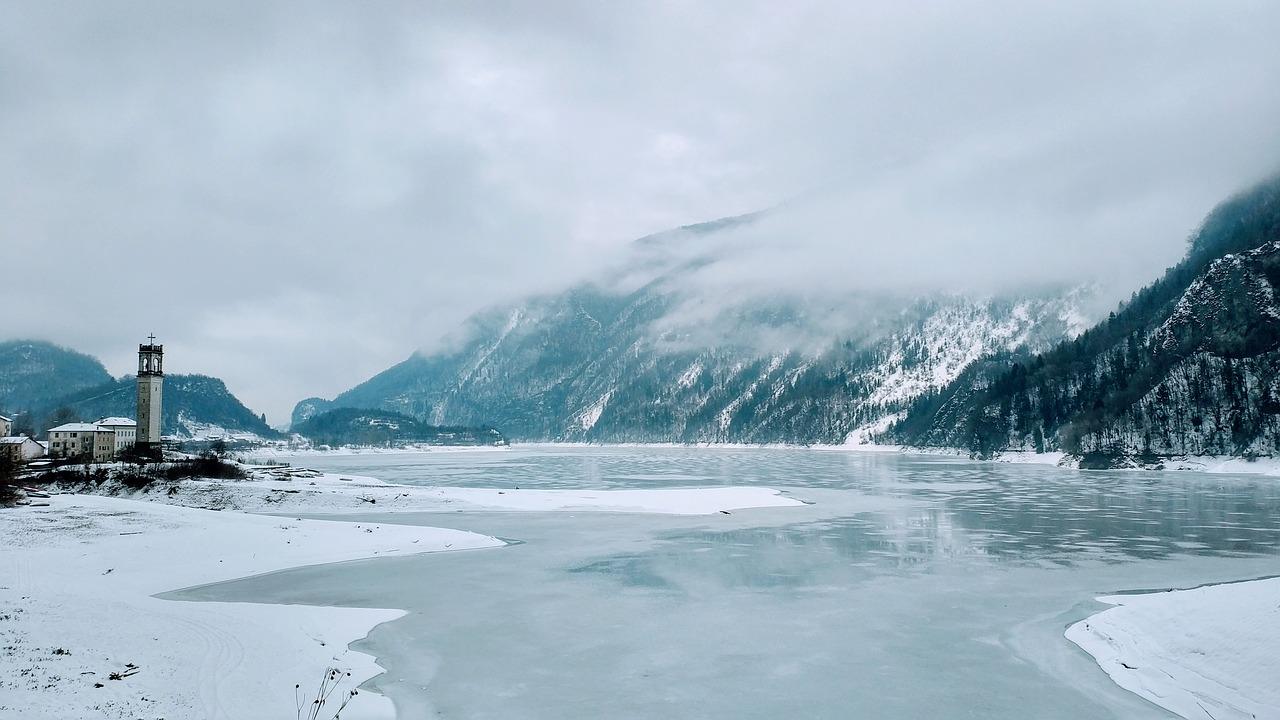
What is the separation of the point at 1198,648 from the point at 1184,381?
131 meters

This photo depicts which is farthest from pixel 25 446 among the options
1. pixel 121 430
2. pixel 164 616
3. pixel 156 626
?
pixel 156 626

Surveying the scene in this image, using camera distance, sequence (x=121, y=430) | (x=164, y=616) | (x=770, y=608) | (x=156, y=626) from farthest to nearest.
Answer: (x=121, y=430)
(x=770, y=608)
(x=164, y=616)
(x=156, y=626)

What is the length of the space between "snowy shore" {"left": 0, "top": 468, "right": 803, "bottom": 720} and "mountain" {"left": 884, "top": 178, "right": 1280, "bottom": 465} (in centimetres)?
12209

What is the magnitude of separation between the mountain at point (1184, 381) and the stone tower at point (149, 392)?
487 ft

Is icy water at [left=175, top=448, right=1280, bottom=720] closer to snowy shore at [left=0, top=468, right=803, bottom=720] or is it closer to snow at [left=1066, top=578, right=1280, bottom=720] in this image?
snow at [left=1066, top=578, right=1280, bottom=720]

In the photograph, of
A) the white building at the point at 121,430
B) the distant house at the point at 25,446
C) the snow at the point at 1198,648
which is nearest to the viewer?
the snow at the point at 1198,648

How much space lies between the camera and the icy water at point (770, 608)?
45.2 feet

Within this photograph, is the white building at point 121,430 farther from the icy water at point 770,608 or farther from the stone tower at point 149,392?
the icy water at point 770,608

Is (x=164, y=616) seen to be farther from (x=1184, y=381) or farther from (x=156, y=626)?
(x=1184, y=381)

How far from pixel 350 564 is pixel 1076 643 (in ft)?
89.3

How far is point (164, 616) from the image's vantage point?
18359 millimetres

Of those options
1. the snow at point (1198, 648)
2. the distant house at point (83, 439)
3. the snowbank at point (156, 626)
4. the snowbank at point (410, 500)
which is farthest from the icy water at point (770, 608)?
the distant house at point (83, 439)

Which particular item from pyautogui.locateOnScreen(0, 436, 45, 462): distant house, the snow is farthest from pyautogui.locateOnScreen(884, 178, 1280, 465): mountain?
pyautogui.locateOnScreen(0, 436, 45, 462): distant house

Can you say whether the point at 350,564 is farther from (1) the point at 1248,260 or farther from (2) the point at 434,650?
(1) the point at 1248,260
